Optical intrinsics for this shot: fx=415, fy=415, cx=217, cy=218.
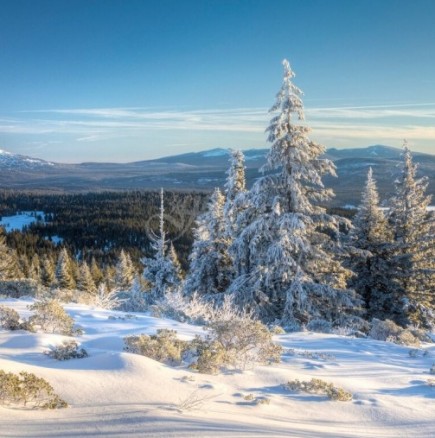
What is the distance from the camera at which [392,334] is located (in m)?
8.71

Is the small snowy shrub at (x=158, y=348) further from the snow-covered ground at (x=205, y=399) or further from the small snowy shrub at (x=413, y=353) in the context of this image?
the small snowy shrub at (x=413, y=353)

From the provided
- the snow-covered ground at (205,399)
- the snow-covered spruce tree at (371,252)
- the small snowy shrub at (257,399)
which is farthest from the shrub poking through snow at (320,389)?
the snow-covered spruce tree at (371,252)

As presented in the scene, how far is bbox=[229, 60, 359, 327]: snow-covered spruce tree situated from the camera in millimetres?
14203

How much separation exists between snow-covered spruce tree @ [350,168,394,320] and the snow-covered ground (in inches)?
600

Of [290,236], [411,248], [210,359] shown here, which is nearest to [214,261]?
[290,236]

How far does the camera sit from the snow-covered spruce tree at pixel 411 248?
2023 cm

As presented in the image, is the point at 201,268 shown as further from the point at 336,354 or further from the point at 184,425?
the point at 184,425

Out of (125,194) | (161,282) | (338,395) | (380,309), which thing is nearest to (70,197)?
(125,194)

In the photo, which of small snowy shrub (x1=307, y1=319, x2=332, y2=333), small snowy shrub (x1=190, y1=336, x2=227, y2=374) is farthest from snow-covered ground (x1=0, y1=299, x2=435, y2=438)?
small snowy shrub (x1=307, y1=319, x2=332, y2=333)

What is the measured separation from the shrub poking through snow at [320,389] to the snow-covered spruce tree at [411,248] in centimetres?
1669

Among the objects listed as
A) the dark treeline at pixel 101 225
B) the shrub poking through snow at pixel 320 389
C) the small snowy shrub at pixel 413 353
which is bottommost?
the dark treeline at pixel 101 225

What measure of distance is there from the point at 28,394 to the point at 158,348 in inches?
78.5

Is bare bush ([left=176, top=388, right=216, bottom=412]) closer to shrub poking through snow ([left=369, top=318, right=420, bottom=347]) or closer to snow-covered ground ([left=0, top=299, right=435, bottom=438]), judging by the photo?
snow-covered ground ([left=0, top=299, right=435, bottom=438])

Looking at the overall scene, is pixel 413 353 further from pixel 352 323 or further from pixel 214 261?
pixel 214 261
